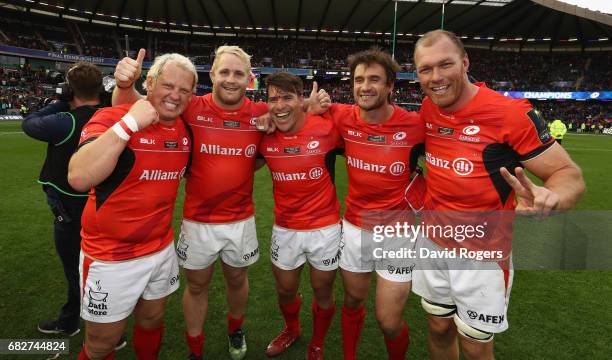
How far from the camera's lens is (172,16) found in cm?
4200

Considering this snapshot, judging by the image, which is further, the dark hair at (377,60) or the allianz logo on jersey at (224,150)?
the allianz logo on jersey at (224,150)

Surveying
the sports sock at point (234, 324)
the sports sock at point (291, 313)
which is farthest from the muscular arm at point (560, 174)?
the sports sock at point (234, 324)

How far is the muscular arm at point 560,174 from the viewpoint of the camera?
83.5 inches

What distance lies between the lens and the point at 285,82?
328 centimetres

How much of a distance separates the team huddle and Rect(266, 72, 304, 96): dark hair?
0.02 meters

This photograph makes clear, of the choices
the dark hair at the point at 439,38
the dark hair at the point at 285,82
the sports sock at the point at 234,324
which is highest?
the dark hair at the point at 439,38

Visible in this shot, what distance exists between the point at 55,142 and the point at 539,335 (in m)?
5.01

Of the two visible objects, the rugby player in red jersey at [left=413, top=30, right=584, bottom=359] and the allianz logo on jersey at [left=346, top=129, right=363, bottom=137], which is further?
the allianz logo on jersey at [left=346, top=129, right=363, bottom=137]

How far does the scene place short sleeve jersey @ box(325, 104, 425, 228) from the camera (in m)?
3.13

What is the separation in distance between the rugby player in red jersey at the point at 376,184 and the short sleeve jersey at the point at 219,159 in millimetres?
903

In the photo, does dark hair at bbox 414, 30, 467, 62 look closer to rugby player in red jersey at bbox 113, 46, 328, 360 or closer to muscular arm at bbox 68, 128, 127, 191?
rugby player in red jersey at bbox 113, 46, 328, 360

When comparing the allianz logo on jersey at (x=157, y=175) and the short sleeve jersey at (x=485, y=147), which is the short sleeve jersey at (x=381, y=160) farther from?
the allianz logo on jersey at (x=157, y=175)

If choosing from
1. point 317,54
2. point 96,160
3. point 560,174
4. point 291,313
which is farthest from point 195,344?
point 317,54

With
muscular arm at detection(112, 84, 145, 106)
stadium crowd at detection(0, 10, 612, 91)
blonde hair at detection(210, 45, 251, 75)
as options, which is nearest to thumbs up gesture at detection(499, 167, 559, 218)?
blonde hair at detection(210, 45, 251, 75)
